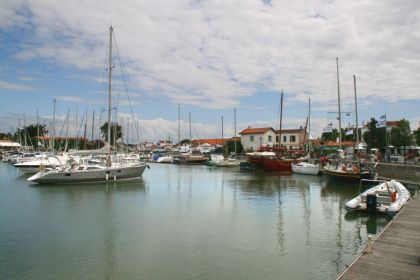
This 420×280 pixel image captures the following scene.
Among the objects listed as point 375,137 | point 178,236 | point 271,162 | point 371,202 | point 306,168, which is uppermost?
point 375,137

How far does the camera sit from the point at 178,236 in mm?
17797

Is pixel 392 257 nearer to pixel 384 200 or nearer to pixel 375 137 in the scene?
pixel 384 200

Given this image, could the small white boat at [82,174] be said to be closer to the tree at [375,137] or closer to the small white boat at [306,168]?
the small white boat at [306,168]

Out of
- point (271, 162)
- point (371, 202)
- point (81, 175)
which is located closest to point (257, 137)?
point (271, 162)

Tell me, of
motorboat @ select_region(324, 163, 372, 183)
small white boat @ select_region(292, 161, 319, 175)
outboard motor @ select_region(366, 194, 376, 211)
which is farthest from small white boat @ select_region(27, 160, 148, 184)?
outboard motor @ select_region(366, 194, 376, 211)

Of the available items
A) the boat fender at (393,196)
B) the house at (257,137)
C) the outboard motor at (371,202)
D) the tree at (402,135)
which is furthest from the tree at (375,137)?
the outboard motor at (371,202)

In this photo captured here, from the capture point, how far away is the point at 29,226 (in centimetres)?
2016

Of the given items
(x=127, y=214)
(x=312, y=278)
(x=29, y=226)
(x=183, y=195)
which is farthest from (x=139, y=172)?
(x=312, y=278)

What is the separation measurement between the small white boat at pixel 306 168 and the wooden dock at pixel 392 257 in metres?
37.3

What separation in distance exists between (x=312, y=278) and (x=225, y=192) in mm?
22864

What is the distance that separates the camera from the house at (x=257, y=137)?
94.6 m

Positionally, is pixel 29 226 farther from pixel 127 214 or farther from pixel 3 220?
pixel 127 214

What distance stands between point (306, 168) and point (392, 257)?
4303cm

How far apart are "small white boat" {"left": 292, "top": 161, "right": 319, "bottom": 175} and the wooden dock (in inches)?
1468
